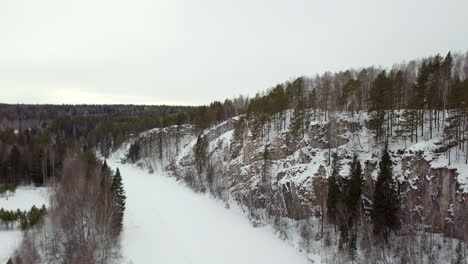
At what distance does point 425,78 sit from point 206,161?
4074 centimetres

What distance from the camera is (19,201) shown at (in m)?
48.9

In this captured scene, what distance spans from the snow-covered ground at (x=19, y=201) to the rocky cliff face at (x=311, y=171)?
25679mm

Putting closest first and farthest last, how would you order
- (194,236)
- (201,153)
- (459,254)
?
(459,254), (194,236), (201,153)

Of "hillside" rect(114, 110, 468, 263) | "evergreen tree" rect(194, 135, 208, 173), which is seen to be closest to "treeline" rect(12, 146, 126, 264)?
"hillside" rect(114, 110, 468, 263)

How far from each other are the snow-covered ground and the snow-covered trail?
35.1 ft

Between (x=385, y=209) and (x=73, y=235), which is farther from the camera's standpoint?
(x=385, y=209)

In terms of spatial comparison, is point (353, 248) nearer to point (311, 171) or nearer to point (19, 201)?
point (311, 171)

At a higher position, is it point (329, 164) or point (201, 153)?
point (329, 164)

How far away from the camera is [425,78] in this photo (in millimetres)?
41781

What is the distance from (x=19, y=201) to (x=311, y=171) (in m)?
43.0

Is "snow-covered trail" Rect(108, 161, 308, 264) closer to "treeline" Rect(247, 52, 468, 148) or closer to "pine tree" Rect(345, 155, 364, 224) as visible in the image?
"pine tree" Rect(345, 155, 364, 224)

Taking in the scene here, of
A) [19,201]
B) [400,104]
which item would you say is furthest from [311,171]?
[19,201]

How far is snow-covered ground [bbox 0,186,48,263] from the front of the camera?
1261 inches

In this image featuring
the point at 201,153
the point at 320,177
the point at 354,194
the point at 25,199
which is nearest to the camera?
the point at 354,194
